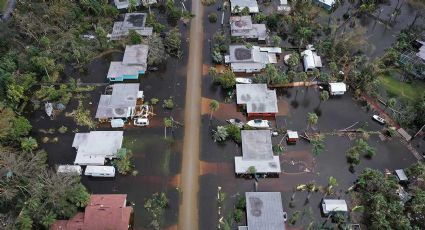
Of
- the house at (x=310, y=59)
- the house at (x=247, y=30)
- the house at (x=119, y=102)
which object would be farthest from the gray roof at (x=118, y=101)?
the house at (x=310, y=59)

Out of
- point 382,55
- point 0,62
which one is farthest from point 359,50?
point 0,62

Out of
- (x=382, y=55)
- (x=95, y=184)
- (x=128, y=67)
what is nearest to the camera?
(x=95, y=184)

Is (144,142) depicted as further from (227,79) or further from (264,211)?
(264,211)

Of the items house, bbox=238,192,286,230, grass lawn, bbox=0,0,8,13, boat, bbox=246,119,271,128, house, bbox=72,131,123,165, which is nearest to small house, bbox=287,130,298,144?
boat, bbox=246,119,271,128

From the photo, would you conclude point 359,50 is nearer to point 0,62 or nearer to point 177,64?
point 177,64

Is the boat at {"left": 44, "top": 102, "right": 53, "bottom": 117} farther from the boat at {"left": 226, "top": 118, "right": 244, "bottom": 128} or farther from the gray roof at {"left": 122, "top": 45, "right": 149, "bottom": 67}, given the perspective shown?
the boat at {"left": 226, "top": 118, "right": 244, "bottom": 128}

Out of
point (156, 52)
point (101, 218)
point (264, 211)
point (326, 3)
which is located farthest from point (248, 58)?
point (101, 218)

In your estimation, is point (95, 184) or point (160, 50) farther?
point (160, 50)
